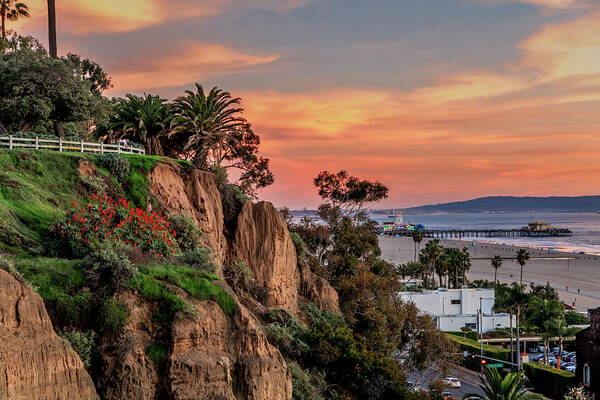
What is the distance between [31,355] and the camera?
14.7m

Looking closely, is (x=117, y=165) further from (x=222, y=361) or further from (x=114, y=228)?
(x=222, y=361)

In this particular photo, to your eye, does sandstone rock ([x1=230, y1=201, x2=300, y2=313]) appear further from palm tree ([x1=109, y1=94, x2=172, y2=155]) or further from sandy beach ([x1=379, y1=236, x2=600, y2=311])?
sandy beach ([x1=379, y1=236, x2=600, y2=311])

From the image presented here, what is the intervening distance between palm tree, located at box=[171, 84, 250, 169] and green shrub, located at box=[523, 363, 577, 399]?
3411cm

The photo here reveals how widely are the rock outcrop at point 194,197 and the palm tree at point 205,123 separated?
223 inches

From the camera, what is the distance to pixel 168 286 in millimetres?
19250

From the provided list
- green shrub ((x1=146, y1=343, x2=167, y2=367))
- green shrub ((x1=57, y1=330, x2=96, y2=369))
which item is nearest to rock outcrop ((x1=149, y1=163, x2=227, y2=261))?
green shrub ((x1=146, y1=343, x2=167, y2=367))

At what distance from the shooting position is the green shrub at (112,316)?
17859 mm

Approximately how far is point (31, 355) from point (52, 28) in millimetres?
44359

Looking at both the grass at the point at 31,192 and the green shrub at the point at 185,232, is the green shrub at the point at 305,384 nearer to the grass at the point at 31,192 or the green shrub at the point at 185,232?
the green shrub at the point at 185,232

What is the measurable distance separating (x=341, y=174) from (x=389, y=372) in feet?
89.9

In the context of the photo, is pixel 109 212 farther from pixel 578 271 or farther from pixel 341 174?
pixel 578 271

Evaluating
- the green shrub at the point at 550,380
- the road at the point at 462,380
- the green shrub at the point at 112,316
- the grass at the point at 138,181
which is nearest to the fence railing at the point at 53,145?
the grass at the point at 138,181

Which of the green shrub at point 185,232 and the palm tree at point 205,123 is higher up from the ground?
the palm tree at point 205,123

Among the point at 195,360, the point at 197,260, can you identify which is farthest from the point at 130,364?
the point at 197,260
